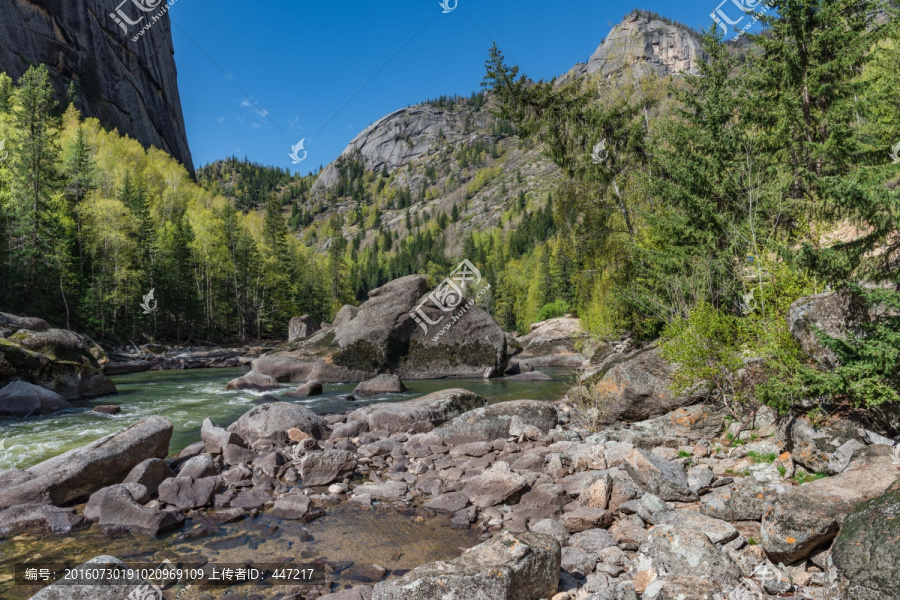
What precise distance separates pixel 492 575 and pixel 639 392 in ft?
27.1

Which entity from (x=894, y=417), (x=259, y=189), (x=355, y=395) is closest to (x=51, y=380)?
(x=355, y=395)

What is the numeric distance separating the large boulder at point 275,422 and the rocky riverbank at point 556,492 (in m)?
0.04

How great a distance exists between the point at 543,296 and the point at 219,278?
47.3 m

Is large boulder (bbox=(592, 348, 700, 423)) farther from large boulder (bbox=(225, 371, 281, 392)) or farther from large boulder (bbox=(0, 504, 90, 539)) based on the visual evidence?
large boulder (bbox=(225, 371, 281, 392))

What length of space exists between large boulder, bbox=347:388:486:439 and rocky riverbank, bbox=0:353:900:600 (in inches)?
3.7

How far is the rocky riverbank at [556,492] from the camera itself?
4.23 m

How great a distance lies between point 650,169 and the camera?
16266mm

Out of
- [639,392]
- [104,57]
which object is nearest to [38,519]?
[639,392]

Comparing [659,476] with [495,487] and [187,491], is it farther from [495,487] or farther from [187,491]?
[187,491]

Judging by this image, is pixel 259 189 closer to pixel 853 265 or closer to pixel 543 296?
pixel 543 296

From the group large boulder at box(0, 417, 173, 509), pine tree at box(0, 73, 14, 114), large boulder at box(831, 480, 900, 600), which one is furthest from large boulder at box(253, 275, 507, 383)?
pine tree at box(0, 73, 14, 114)

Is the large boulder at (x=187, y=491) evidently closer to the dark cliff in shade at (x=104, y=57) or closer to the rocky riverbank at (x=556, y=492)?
the rocky riverbank at (x=556, y=492)

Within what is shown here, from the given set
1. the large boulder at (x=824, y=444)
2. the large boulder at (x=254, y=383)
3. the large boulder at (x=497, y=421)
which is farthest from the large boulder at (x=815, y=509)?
the large boulder at (x=254, y=383)

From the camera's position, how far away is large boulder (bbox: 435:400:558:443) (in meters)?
11.5
